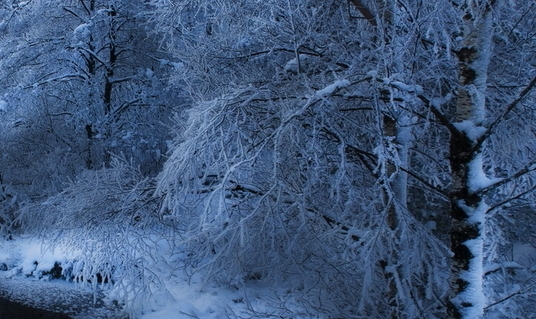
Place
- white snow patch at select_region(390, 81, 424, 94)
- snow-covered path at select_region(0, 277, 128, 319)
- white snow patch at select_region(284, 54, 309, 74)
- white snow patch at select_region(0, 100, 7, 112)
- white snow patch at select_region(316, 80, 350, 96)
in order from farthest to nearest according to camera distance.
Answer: white snow patch at select_region(0, 100, 7, 112), snow-covered path at select_region(0, 277, 128, 319), white snow patch at select_region(284, 54, 309, 74), white snow patch at select_region(316, 80, 350, 96), white snow patch at select_region(390, 81, 424, 94)

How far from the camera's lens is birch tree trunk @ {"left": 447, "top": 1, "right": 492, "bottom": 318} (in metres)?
3.78

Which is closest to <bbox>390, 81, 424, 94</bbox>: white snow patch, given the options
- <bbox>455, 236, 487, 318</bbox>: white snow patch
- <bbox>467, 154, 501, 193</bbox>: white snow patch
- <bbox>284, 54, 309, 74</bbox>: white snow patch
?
<bbox>467, 154, 501, 193</bbox>: white snow patch

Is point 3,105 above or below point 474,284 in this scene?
above

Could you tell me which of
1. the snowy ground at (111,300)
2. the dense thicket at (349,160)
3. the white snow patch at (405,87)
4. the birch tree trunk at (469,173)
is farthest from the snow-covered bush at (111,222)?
the birch tree trunk at (469,173)

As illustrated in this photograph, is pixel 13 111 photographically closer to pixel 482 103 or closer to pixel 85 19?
pixel 85 19

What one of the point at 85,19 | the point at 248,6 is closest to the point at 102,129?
the point at 85,19

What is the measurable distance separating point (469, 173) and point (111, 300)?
268 inches

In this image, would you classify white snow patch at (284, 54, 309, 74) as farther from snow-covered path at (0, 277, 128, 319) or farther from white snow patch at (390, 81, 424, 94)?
snow-covered path at (0, 277, 128, 319)

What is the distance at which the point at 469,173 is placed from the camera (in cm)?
395

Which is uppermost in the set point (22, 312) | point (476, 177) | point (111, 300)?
point (476, 177)

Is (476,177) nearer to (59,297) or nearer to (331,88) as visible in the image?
(331,88)

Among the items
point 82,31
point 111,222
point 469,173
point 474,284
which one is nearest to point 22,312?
point 111,222

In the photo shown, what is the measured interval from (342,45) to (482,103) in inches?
81.4

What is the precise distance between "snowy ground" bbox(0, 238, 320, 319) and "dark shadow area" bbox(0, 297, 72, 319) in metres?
0.15
